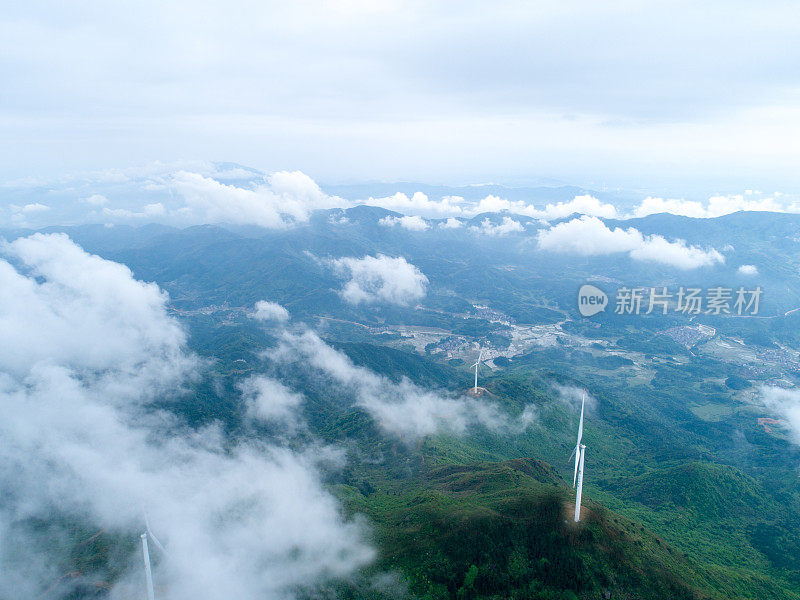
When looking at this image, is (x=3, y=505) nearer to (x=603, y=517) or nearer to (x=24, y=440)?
(x=24, y=440)

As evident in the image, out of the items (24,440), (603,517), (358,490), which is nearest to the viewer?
(603,517)

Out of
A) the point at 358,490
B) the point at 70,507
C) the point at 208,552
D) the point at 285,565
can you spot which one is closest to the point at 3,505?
the point at 70,507

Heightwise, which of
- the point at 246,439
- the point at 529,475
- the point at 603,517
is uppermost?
the point at 603,517

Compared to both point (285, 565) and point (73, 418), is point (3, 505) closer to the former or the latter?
point (73, 418)

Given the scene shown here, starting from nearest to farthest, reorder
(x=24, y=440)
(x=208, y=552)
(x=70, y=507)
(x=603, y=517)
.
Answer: (x=603, y=517), (x=208, y=552), (x=70, y=507), (x=24, y=440)

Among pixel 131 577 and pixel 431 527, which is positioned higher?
pixel 431 527

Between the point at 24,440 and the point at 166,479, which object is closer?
the point at 166,479

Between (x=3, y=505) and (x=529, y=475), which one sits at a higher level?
(x=529, y=475)

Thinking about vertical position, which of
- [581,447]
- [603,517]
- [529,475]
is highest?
[581,447]

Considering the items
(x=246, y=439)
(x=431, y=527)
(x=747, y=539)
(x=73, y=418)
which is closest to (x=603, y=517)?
(x=431, y=527)
